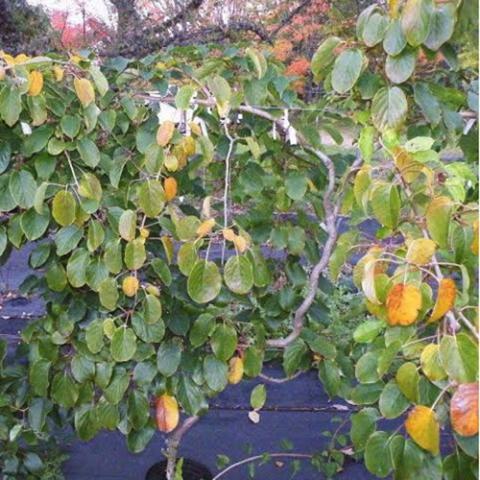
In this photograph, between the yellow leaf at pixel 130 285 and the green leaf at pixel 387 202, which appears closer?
the green leaf at pixel 387 202

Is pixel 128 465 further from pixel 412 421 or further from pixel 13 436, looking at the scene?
pixel 412 421

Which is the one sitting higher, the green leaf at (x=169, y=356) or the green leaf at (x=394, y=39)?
the green leaf at (x=394, y=39)

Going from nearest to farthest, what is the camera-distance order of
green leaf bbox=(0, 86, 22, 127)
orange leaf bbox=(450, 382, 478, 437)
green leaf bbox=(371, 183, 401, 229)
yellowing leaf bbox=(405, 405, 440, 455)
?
orange leaf bbox=(450, 382, 478, 437) → yellowing leaf bbox=(405, 405, 440, 455) → green leaf bbox=(371, 183, 401, 229) → green leaf bbox=(0, 86, 22, 127)

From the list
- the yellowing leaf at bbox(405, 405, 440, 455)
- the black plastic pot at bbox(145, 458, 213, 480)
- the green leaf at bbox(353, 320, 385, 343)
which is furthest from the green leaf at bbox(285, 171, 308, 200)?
the black plastic pot at bbox(145, 458, 213, 480)

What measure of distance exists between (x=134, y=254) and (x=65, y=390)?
429 millimetres

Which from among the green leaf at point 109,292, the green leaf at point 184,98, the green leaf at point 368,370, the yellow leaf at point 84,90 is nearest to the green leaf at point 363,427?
the green leaf at point 368,370

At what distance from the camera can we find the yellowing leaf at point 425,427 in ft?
2.26

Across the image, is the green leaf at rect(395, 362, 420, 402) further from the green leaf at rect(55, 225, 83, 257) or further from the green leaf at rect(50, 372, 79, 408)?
the green leaf at rect(50, 372, 79, 408)

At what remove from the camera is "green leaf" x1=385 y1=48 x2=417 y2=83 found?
87 centimetres

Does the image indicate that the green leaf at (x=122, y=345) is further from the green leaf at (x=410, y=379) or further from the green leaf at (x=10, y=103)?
the green leaf at (x=410, y=379)

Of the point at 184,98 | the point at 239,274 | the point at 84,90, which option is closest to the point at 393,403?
the point at 239,274

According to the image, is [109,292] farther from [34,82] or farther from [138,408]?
[34,82]

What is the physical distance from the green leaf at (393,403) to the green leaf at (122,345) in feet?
1.65

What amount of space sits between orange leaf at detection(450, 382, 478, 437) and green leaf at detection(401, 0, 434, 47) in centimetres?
49
